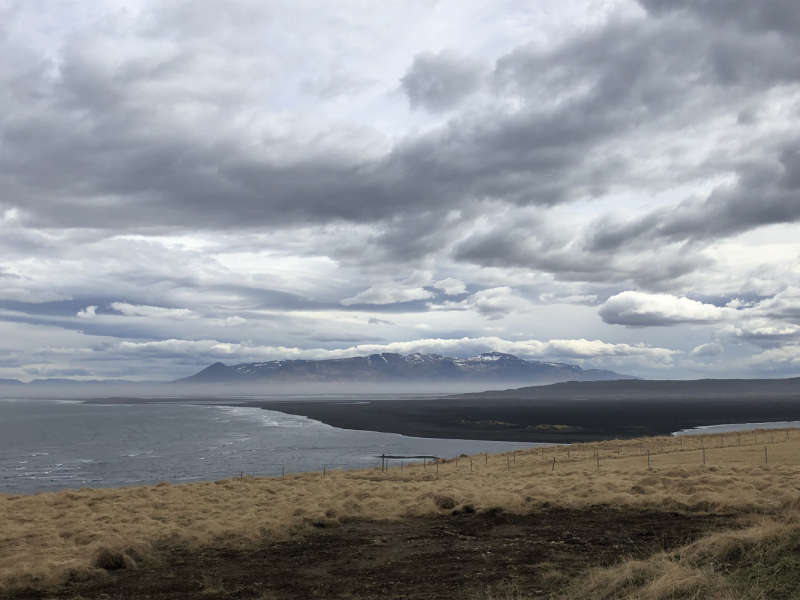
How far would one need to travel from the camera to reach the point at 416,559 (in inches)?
621

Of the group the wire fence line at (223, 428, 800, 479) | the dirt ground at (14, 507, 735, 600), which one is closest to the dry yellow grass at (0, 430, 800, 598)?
the dirt ground at (14, 507, 735, 600)

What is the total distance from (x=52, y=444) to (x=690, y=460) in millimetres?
81837

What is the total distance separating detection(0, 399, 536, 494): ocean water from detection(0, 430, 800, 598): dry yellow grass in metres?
19.3

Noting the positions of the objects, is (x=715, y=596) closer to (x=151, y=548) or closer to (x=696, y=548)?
(x=696, y=548)

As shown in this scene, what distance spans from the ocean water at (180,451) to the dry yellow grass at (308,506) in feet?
63.2

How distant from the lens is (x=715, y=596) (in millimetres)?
9633

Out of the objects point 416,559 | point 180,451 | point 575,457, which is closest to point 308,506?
point 416,559

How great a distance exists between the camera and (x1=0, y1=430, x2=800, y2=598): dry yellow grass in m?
15.0

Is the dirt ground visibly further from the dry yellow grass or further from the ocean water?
the ocean water

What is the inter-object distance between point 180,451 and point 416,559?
6315cm

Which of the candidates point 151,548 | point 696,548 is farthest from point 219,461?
point 696,548

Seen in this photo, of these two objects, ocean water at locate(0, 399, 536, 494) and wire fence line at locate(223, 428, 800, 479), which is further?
ocean water at locate(0, 399, 536, 494)

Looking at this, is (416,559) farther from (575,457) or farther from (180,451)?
(180,451)

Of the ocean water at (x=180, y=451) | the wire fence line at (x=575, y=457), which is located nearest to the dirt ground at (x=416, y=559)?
the wire fence line at (x=575, y=457)
